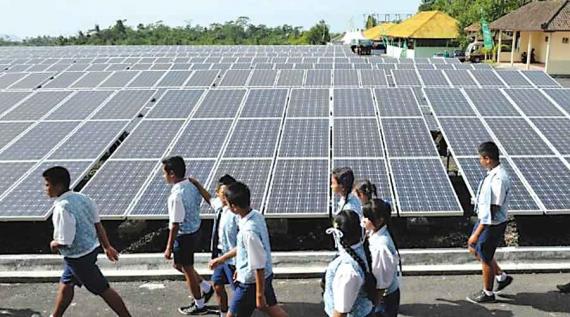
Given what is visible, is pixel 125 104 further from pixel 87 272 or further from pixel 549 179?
pixel 549 179

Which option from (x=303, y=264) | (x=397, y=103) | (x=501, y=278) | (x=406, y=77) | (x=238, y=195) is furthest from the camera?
(x=406, y=77)

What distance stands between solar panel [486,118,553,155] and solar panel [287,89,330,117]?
3230 millimetres

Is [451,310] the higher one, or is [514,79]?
[514,79]

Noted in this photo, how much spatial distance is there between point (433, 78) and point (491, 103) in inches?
205

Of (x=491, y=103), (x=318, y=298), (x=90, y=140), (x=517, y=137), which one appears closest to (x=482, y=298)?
(x=318, y=298)

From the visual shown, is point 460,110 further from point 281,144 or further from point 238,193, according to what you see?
point 238,193

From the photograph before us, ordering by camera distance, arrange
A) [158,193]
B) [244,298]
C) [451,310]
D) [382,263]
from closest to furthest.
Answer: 1. [382,263]
2. [244,298]
3. [451,310]
4. [158,193]

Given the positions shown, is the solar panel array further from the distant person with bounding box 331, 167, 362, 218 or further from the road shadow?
the distant person with bounding box 331, 167, 362, 218

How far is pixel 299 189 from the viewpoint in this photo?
7938 millimetres

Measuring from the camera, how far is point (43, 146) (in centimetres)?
954

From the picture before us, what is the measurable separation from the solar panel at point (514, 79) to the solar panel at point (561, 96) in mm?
1974

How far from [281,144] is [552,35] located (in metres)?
32.5

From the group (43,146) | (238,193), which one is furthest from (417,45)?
(238,193)

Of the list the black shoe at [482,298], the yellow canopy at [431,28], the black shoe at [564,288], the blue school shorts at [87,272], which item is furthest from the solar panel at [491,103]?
the yellow canopy at [431,28]
